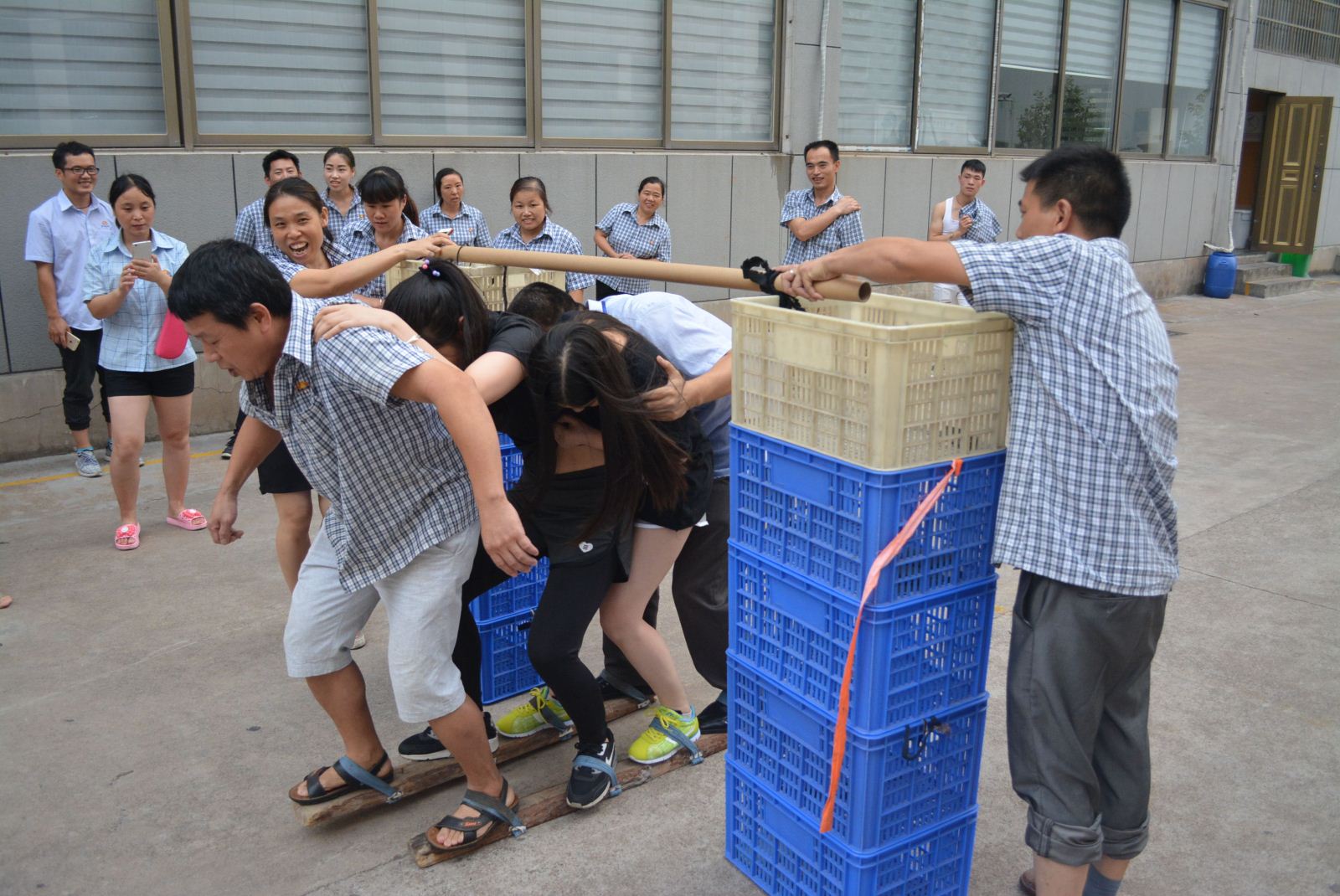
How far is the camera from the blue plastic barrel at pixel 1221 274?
634 inches

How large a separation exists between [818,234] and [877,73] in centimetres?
525

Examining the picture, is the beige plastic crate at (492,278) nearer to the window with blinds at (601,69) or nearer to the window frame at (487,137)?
the window frame at (487,137)

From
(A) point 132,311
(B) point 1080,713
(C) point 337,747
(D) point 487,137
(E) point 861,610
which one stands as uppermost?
(D) point 487,137

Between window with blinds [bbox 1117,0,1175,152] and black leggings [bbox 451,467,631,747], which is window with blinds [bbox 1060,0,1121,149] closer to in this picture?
window with blinds [bbox 1117,0,1175,152]

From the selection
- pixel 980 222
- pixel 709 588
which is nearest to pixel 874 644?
pixel 709 588

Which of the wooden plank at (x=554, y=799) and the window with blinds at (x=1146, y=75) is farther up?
the window with blinds at (x=1146, y=75)

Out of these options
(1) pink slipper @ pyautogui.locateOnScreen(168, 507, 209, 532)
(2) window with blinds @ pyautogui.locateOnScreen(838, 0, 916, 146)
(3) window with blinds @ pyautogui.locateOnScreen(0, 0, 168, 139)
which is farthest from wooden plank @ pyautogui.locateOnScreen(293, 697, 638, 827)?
(2) window with blinds @ pyautogui.locateOnScreen(838, 0, 916, 146)

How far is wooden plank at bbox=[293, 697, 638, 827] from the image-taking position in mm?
3141

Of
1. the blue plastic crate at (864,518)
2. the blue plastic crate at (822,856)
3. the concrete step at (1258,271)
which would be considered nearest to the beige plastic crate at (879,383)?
the blue plastic crate at (864,518)

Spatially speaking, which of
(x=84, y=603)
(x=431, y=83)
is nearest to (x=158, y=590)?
(x=84, y=603)

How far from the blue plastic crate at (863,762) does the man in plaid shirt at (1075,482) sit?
159mm

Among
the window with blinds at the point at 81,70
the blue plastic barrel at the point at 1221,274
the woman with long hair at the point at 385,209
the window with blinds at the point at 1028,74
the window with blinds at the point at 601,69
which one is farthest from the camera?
the blue plastic barrel at the point at 1221,274

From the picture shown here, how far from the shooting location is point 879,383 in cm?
225

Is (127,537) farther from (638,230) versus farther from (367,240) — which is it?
(638,230)
